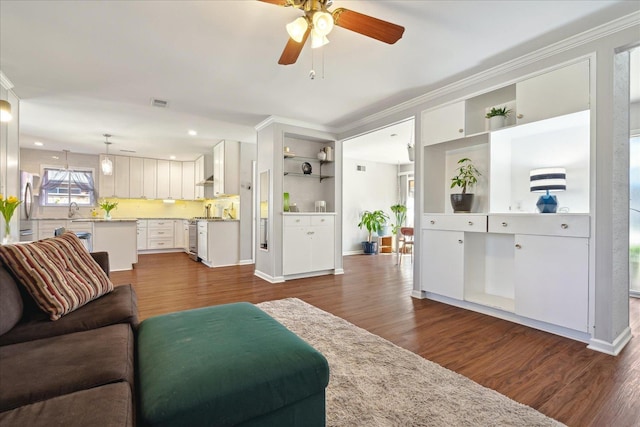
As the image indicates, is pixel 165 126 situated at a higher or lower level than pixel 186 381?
higher

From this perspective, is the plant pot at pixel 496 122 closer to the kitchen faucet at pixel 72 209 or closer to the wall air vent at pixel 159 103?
the wall air vent at pixel 159 103

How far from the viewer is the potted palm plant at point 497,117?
9.98ft

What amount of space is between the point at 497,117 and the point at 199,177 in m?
7.14

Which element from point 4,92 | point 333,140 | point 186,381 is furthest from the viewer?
point 333,140

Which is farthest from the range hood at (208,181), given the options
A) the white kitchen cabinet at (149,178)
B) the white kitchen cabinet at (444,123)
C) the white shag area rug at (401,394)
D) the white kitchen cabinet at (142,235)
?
the white shag area rug at (401,394)

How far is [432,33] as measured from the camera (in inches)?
97.1

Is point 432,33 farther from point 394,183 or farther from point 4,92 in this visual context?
point 394,183

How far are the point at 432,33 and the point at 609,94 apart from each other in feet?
4.77

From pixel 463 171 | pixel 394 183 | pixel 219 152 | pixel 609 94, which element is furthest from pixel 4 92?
pixel 394 183

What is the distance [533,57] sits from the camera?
2.73 m

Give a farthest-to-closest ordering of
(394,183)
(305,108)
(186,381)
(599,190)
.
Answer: (394,183)
(305,108)
(599,190)
(186,381)

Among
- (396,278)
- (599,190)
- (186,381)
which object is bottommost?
(396,278)

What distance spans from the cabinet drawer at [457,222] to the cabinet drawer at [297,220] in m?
1.95

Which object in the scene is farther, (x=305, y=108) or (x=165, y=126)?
(x=165, y=126)
